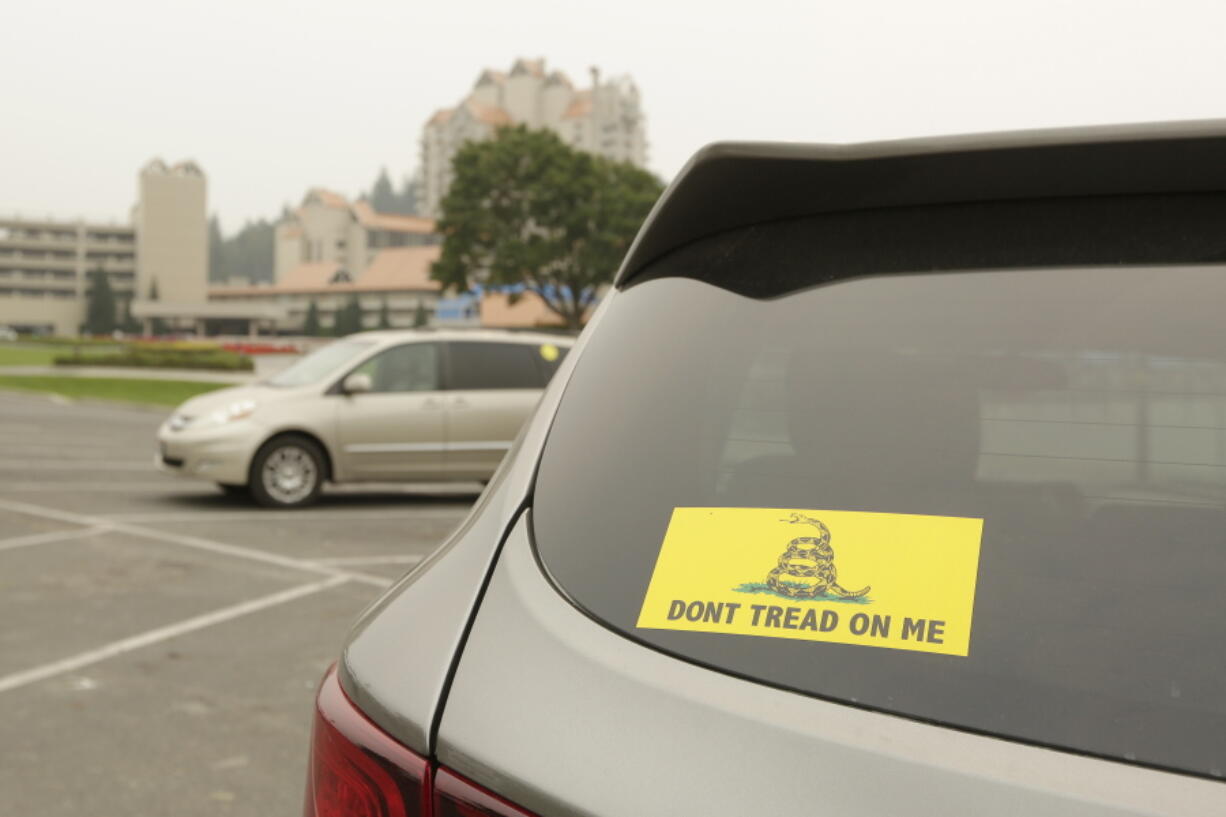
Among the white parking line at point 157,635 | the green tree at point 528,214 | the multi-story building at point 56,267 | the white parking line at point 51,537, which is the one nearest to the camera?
the white parking line at point 157,635

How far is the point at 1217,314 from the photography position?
134 centimetres

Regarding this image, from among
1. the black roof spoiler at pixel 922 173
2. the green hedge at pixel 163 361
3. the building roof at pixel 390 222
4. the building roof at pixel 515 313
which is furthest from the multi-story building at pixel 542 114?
the black roof spoiler at pixel 922 173

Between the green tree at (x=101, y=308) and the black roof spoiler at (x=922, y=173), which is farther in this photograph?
the green tree at (x=101, y=308)

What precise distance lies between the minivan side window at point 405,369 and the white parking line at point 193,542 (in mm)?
2679

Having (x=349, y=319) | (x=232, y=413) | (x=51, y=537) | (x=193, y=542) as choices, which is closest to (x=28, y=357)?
(x=232, y=413)

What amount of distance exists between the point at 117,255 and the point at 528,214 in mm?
107897

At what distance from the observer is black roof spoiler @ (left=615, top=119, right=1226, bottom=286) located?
→ 1387 mm

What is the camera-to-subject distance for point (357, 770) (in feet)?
4.71

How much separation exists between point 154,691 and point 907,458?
448 centimetres

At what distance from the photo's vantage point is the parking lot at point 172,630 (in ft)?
13.6

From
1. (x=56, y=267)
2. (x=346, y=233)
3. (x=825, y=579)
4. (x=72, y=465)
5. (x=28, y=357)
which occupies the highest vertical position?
(x=346, y=233)

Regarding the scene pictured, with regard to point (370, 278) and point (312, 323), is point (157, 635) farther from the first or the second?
point (370, 278)

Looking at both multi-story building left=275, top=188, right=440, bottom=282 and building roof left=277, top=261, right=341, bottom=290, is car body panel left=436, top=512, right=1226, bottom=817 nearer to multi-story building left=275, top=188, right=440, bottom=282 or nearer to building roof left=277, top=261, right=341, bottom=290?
building roof left=277, top=261, right=341, bottom=290

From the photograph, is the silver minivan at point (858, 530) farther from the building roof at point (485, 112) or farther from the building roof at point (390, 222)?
the building roof at point (390, 222)
